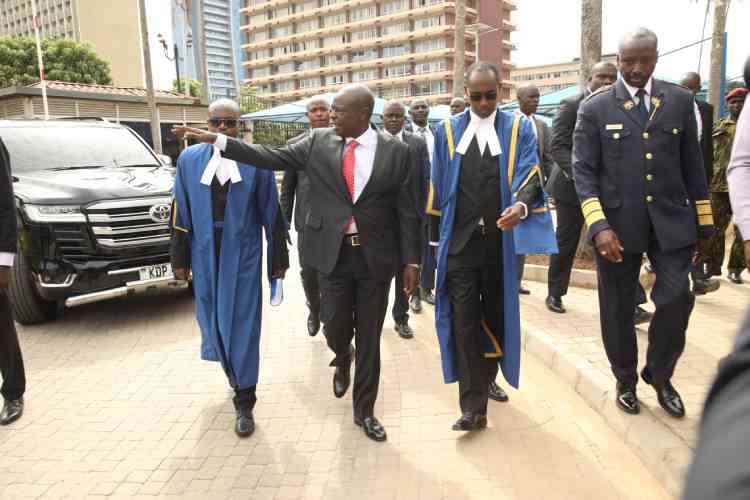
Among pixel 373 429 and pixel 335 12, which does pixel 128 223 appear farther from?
pixel 335 12

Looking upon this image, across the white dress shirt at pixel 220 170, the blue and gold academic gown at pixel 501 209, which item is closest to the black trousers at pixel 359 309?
the blue and gold academic gown at pixel 501 209

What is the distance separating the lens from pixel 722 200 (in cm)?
673

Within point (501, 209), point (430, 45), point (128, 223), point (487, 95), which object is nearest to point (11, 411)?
point (128, 223)

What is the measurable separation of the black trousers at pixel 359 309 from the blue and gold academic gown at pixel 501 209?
41cm

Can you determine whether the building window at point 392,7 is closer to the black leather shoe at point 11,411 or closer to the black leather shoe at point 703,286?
the black leather shoe at point 703,286

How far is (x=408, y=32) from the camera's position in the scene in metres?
80.6

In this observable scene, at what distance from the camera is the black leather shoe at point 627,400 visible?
3.72m

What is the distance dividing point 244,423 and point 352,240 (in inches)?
53.6

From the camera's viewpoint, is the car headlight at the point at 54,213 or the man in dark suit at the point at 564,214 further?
the car headlight at the point at 54,213

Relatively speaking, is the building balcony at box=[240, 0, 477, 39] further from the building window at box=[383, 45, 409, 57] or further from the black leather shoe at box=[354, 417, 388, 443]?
the black leather shoe at box=[354, 417, 388, 443]

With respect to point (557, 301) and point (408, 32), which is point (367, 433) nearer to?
point (557, 301)

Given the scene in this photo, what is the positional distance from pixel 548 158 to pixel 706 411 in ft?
20.8

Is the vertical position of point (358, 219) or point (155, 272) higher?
point (358, 219)

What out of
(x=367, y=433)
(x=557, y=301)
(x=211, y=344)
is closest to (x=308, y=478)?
(x=367, y=433)
